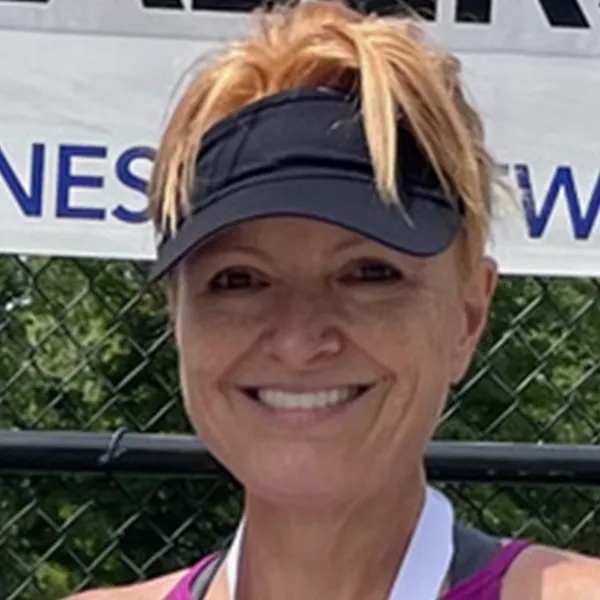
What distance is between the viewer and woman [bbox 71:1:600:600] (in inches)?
46.6

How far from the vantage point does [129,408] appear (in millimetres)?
3025

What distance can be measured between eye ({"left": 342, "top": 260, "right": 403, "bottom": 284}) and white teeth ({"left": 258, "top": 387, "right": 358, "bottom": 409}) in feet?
0.28

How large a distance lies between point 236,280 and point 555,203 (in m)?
1.18

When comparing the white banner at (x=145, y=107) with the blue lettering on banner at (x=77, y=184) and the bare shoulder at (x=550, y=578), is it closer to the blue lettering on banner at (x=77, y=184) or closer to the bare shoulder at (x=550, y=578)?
the blue lettering on banner at (x=77, y=184)

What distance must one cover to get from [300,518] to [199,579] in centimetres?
16

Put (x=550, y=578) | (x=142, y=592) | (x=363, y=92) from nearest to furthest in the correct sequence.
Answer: (x=363, y=92) → (x=550, y=578) → (x=142, y=592)

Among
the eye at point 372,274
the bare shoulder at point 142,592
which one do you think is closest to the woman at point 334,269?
the eye at point 372,274

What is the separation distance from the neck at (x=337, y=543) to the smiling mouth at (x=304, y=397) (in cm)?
9

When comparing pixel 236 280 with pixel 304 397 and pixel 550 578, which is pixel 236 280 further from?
pixel 550 578

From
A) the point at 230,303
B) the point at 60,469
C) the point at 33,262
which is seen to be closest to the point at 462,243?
the point at 230,303

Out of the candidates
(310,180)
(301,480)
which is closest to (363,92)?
(310,180)


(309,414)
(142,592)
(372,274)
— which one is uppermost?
(372,274)

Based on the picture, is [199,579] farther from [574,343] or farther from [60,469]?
[574,343]

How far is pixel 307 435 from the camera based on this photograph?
124 centimetres
